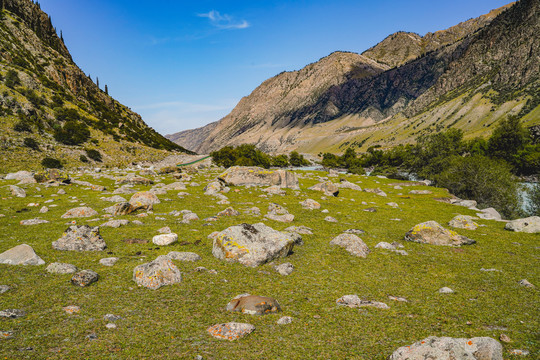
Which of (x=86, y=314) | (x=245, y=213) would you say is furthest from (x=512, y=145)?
(x=86, y=314)

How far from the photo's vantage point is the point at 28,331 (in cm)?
671

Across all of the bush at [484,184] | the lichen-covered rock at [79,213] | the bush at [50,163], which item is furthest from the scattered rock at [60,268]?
the bush at [484,184]

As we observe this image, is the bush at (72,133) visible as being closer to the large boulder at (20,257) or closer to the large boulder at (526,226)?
the large boulder at (20,257)

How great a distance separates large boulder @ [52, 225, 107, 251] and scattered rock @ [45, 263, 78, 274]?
92.5 inches

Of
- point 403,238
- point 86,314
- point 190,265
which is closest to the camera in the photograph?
point 86,314

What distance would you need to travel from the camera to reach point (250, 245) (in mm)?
13352

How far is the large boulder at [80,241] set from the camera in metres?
12.6

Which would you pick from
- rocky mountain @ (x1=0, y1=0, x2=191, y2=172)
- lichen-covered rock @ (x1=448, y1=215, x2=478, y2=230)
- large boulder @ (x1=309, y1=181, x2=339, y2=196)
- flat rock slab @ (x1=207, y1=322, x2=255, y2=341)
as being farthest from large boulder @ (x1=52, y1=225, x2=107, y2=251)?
rocky mountain @ (x1=0, y1=0, x2=191, y2=172)

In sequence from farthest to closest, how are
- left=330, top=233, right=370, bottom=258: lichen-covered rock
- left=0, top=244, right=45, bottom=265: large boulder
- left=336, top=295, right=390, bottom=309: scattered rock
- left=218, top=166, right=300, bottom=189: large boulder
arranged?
left=218, top=166, right=300, bottom=189: large boulder, left=330, top=233, right=370, bottom=258: lichen-covered rock, left=0, top=244, right=45, bottom=265: large boulder, left=336, top=295, right=390, bottom=309: scattered rock

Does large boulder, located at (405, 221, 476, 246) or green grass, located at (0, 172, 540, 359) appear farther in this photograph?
large boulder, located at (405, 221, 476, 246)

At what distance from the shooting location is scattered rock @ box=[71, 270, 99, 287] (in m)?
9.47

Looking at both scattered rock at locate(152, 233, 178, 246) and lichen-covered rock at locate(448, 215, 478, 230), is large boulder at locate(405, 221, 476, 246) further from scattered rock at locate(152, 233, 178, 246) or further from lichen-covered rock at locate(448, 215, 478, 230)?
scattered rock at locate(152, 233, 178, 246)

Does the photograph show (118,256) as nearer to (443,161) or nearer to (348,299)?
(348,299)

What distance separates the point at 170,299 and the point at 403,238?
16691 mm
